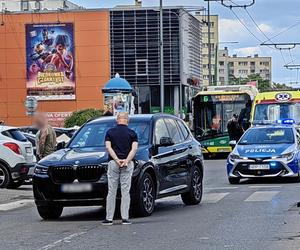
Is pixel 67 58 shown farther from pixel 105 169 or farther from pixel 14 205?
pixel 105 169

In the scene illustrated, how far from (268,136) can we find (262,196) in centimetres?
496

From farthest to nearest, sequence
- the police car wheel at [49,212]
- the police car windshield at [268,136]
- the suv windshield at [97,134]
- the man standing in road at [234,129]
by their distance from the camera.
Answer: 1. the man standing in road at [234,129]
2. the police car windshield at [268,136]
3. the suv windshield at [97,134]
4. the police car wheel at [49,212]

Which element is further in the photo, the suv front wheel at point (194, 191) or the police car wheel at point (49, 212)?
the suv front wheel at point (194, 191)

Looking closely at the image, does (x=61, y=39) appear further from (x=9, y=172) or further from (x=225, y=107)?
(x=9, y=172)

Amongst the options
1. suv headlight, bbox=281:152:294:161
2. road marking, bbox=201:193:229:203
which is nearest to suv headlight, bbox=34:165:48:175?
road marking, bbox=201:193:229:203

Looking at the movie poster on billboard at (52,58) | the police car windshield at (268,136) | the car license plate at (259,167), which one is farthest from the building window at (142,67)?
the car license plate at (259,167)

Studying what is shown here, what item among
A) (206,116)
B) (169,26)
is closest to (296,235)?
(206,116)

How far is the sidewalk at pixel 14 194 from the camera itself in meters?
17.3

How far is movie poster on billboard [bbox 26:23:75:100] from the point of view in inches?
2424

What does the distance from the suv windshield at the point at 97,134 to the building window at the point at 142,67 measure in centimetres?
4797

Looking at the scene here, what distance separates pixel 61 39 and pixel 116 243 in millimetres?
52954

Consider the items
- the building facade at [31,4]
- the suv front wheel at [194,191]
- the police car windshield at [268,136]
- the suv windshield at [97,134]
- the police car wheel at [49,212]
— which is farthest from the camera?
the building facade at [31,4]

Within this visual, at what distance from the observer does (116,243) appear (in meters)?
9.92

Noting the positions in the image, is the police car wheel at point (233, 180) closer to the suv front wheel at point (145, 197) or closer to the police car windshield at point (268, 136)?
the police car windshield at point (268, 136)
